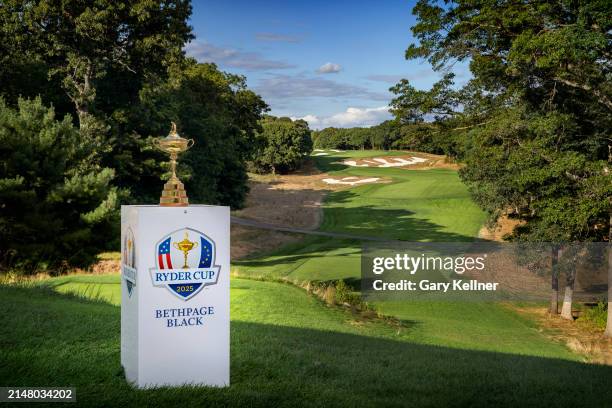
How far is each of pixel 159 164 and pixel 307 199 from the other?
138 feet

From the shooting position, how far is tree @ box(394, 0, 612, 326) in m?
20.2

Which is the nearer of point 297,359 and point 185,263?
point 185,263

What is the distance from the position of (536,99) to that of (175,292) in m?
21.6

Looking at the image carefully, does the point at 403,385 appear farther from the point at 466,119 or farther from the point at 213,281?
the point at 466,119

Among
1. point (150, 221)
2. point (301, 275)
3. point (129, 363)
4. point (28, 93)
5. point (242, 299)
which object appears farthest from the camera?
point (301, 275)

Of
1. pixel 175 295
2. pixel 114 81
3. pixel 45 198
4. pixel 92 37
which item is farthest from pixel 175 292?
pixel 114 81

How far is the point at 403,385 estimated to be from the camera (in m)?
9.23

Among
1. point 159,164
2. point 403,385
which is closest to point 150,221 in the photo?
point 403,385

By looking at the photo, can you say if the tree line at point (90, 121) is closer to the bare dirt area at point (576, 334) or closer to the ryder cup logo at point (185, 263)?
the bare dirt area at point (576, 334)

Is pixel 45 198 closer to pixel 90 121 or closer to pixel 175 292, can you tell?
pixel 90 121

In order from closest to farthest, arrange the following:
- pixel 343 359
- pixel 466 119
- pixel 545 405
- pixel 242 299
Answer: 1. pixel 545 405
2. pixel 343 359
3. pixel 242 299
4. pixel 466 119

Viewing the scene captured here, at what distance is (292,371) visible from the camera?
364 inches

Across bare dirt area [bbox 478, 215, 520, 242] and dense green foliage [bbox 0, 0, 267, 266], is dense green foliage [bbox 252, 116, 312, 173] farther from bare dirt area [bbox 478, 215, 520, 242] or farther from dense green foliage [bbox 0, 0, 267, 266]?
dense green foliage [bbox 0, 0, 267, 266]

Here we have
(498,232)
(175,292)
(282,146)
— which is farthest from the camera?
(282,146)
